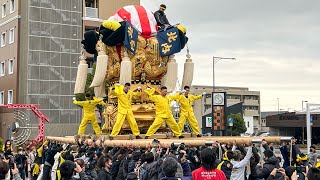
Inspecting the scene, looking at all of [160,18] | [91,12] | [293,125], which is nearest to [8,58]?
[91,12]

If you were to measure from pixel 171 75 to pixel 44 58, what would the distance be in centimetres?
2160

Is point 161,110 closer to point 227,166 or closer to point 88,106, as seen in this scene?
point 88,106

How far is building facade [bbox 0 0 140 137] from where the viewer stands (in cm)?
3559

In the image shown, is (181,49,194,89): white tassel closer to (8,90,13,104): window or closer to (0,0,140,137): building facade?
(0,0,140,137): building facade

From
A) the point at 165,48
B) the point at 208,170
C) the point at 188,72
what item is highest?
the point at 165,48

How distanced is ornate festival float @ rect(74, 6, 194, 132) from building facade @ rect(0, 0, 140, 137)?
20.0 meters

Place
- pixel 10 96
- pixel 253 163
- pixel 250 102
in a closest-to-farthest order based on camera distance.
Answer: pixel 253 163 < pixel 10 96 < pixel 250 102

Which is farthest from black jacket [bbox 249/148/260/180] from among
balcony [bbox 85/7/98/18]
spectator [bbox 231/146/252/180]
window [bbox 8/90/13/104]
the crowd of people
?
balcony [bbox 85/7/98/18]

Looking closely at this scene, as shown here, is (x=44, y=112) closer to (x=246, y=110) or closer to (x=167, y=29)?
(x=167, y=29)

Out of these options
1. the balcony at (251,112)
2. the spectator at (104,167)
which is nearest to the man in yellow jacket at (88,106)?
the spectator at (104,167)

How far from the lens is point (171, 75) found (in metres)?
16.3

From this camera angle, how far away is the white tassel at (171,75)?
1634cm

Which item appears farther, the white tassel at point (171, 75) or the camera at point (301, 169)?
the white tassel at point (171, 75)

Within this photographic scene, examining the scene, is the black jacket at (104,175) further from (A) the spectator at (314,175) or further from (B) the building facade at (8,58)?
(B) the building facade at (8,58)
